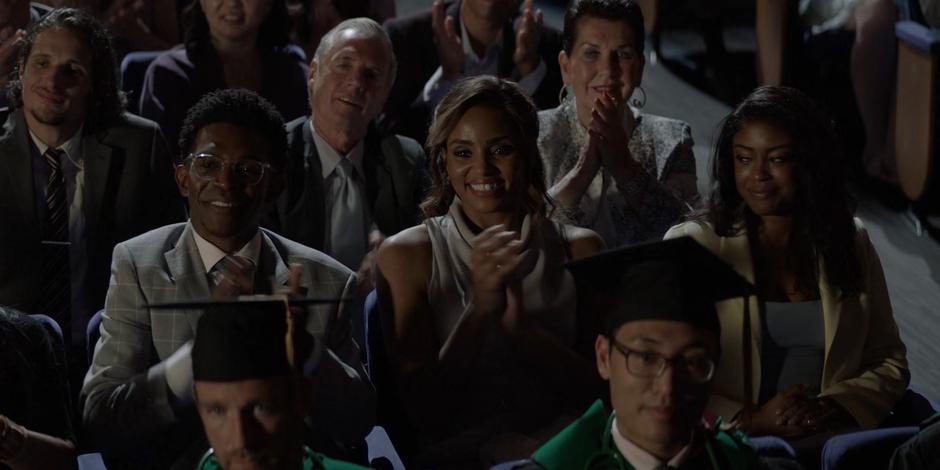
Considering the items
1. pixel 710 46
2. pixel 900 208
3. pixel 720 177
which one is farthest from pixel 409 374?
pixel 710 46

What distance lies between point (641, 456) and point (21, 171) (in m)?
1.66

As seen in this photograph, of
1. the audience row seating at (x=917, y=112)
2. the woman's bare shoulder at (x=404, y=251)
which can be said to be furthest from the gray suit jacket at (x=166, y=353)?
the audience row seating at (x=917, y=112)

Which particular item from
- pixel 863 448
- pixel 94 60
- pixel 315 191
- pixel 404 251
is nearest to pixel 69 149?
pixel 94 60

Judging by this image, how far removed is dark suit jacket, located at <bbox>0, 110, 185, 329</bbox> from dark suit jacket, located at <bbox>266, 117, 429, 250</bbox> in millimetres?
251

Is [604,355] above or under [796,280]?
above

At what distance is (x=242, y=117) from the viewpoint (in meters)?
2.79

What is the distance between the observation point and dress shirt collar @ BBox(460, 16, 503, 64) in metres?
4.37

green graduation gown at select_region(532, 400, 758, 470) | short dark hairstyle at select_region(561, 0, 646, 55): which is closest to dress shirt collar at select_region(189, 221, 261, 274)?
green graduation gown at select_region(532, 400, 758, 470)

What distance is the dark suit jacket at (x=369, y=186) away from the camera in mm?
3416

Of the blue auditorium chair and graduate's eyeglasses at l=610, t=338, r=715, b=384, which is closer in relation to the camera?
graduate's eyeglasses at l=610, t=338, r=715, b=384

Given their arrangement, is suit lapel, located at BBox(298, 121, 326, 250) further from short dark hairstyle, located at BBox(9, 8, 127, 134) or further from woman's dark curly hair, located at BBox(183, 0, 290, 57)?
woman's dark curly hair, located at BBox(183, 0, 290, 57)

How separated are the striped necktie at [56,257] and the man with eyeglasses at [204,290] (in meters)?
0.53

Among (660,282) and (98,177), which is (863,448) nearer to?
(660,282)

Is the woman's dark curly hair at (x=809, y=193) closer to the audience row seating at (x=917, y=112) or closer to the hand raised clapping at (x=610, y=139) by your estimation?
the hand raised clapping at (x=610, y=139)
